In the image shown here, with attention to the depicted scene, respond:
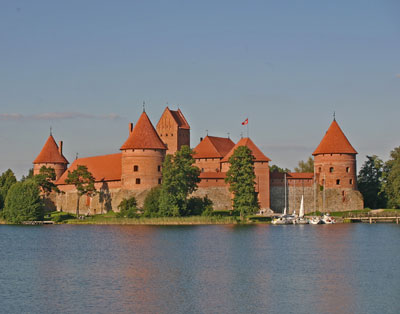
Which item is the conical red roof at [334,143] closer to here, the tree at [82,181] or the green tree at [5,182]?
the tree at [82,181]

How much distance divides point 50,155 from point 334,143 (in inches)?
1021

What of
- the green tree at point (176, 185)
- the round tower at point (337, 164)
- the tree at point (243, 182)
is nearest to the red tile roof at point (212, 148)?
the round tower at point (337, 164)

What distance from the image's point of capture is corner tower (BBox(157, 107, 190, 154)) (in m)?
64.8

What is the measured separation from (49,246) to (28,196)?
16.0 metres

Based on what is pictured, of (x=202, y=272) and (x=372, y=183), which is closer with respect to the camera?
(x=202, y=272)

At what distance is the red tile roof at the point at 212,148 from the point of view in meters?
55.4

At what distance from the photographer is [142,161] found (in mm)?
50750

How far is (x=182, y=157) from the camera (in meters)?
46.3

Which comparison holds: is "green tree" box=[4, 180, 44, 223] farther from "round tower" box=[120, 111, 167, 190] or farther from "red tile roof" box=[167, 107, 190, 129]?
"red tile roof" box=[167, 107, 190, 129]

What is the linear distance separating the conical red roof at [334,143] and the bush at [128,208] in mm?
13855

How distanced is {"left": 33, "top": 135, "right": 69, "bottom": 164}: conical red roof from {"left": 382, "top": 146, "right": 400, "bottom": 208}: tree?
92.4 feet

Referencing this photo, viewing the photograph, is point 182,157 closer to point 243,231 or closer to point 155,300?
point 243,231

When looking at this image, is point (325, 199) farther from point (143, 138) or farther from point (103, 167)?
point (103, 167)

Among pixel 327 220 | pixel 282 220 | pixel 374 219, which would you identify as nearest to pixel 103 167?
pixel 282 220
